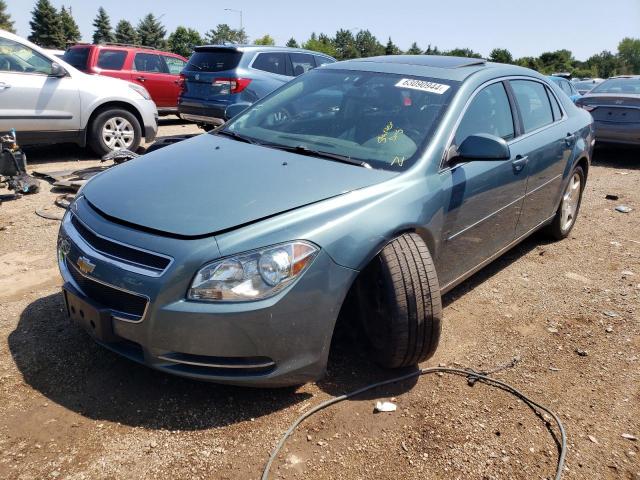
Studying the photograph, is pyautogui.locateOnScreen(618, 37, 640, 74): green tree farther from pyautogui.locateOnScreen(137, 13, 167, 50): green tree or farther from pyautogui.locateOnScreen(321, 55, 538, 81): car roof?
pyautogui.locateOnScreen(321, 55, 538, 81): car roof

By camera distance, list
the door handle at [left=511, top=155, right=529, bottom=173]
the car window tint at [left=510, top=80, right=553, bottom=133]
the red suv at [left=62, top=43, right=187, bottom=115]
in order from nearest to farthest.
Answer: the door handle at [left=511, top=155, right=529, bottom=173] < the car window tint at [left=510, top=80, right=553, bottom=133] < the red suv at [left=62, top=43, right=187, bottom=115]

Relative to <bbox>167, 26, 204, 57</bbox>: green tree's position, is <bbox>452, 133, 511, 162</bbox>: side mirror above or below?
below

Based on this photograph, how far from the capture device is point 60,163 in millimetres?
7672

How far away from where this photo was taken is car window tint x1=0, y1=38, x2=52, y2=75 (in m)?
6.79

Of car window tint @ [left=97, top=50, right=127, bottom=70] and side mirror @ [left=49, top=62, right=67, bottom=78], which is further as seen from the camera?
car window tint @ [left=97, top=50, right=127, bottom=70]

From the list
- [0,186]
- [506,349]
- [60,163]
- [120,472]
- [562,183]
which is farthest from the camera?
[60,163]

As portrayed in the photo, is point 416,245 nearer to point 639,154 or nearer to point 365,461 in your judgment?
point 365,461

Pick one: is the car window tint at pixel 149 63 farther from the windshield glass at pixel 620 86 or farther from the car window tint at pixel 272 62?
the windshield glass at pixel 620 86

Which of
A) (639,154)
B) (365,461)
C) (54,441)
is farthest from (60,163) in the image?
(639,154)

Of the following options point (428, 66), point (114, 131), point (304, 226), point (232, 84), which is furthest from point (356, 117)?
point (232, 84)

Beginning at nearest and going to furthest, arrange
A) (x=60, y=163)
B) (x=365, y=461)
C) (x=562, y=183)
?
(x=365, y=461) → (x=562, y=183) → (x=60, y=163)

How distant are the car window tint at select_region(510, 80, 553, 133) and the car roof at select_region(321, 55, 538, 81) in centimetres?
14

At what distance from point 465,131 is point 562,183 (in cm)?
193

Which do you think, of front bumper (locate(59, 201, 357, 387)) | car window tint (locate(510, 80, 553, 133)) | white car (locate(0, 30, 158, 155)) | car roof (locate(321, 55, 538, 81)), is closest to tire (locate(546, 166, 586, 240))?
car window tint (locate(510, 80, 553, 133))
